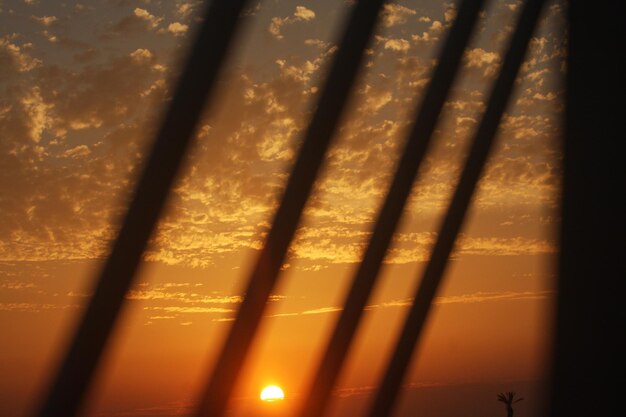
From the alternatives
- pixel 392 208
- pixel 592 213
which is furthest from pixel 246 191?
pixel 592 213

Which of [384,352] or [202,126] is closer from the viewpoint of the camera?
[202,126]

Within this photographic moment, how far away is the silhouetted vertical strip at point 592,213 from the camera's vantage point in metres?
5.88

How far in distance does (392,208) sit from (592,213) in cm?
144

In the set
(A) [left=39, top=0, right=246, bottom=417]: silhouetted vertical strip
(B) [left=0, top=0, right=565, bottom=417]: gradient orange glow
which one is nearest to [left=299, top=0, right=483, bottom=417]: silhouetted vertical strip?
(B) [left=0, top=0, right=565, bottom=417]: gradient orange glow

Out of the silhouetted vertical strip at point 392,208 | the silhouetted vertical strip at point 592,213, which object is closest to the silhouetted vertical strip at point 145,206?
the silhouetted vertical strip at point 392,208

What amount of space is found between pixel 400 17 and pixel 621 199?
7.34 ft

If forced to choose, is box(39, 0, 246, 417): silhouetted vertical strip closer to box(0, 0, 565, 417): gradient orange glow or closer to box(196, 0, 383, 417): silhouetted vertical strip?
box(0, 0, 565, 417): gradient orange glow

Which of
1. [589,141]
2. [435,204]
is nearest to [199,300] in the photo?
[435,204]

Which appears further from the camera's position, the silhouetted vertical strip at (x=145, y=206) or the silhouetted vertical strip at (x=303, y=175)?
the silhouetted vertical strip at (x=303, y=175)

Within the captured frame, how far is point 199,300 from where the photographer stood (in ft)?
23.3

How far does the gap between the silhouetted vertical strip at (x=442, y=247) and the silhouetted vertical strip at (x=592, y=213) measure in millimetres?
693

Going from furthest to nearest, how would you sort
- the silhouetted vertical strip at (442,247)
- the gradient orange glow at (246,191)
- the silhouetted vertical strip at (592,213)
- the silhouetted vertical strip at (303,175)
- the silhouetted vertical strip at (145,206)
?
the silhouetted vertical strip at (442,247) → the silhouetted vertical strip at (592,213) → the gradient orange glow at (246,191) → the silhouetted vertical strip at (303,175) → the silhouetted vertical strip at (145,206)

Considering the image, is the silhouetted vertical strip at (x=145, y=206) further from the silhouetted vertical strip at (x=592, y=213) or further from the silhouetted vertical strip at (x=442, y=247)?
the silhouetted vertical strip at (x=442, y=247)

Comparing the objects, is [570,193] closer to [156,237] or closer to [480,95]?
[480,95]
